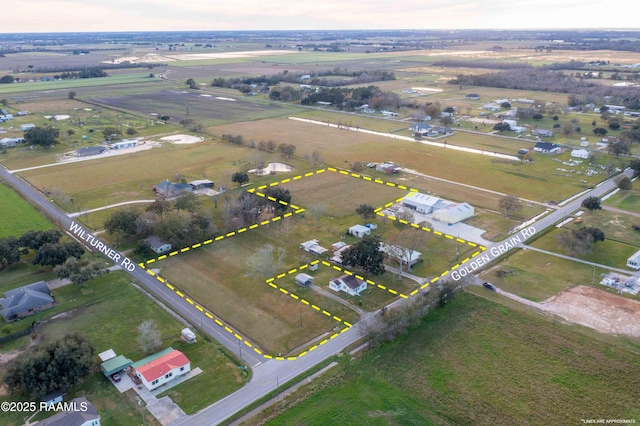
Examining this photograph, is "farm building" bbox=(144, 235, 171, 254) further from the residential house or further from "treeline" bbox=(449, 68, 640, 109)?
"treeline" bbox=(449, 68, 640, 109)

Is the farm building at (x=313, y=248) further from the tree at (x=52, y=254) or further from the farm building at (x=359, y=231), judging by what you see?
the tree at (x=52, y=254)

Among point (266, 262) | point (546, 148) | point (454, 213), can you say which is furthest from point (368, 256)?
point (546, 148)

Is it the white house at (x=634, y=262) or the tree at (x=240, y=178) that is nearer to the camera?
the white house at (x=634, y=262)

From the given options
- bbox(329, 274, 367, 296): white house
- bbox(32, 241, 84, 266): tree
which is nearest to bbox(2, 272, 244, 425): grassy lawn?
bbox(32, 241, 84, 266): tree

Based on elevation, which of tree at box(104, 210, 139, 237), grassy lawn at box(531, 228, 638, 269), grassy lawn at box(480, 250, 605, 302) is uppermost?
tree at box(104, 210, 139, 237)

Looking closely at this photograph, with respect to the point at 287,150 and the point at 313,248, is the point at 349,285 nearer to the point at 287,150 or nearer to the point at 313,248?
the point at 313,248

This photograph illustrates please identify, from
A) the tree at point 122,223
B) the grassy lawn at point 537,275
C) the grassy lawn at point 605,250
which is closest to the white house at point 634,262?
the grassy lawn at point 605,250

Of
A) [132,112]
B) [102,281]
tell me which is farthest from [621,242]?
[132,112]

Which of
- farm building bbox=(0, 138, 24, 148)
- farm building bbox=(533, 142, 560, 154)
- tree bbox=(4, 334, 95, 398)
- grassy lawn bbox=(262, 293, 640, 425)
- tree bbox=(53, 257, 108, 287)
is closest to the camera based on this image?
grassy lawn bbox=(262, 293, 640, 425)
